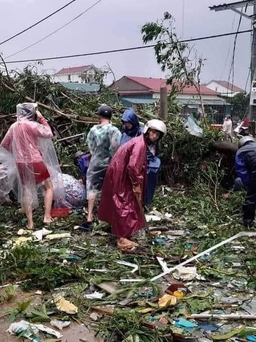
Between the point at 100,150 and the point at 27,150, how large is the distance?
0.94 metres

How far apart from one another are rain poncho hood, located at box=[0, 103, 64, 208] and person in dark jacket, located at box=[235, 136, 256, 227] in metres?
2.52

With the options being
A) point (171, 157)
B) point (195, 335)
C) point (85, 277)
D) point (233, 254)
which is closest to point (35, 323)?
point (85, 277)

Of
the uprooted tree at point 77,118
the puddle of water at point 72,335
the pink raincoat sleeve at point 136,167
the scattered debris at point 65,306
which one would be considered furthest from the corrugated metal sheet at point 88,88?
the puddle of water at point 72,335

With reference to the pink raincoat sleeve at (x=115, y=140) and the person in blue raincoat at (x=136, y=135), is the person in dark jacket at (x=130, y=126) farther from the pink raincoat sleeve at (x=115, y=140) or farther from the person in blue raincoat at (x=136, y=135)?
the pink raincoat sleeve at (x=115, y=140)

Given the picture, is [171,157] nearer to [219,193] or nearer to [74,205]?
[219,193]

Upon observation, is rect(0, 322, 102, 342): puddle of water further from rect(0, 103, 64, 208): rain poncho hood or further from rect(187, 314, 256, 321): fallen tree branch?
rect(0, 103, 64, 208): rain poncho hood

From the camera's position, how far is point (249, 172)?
19.7ft

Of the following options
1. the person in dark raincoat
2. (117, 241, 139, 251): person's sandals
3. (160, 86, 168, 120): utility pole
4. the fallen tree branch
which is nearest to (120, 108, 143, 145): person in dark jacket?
the person in dark raincoat

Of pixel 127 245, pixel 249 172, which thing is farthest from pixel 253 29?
pixel 127 245

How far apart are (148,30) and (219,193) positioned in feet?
15.1

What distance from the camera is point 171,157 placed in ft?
28.1

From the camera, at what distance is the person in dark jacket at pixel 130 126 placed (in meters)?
6.10

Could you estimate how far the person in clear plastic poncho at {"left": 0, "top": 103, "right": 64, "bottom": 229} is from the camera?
5984 millimetres

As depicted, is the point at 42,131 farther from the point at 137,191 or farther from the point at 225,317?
the point at 225,317
